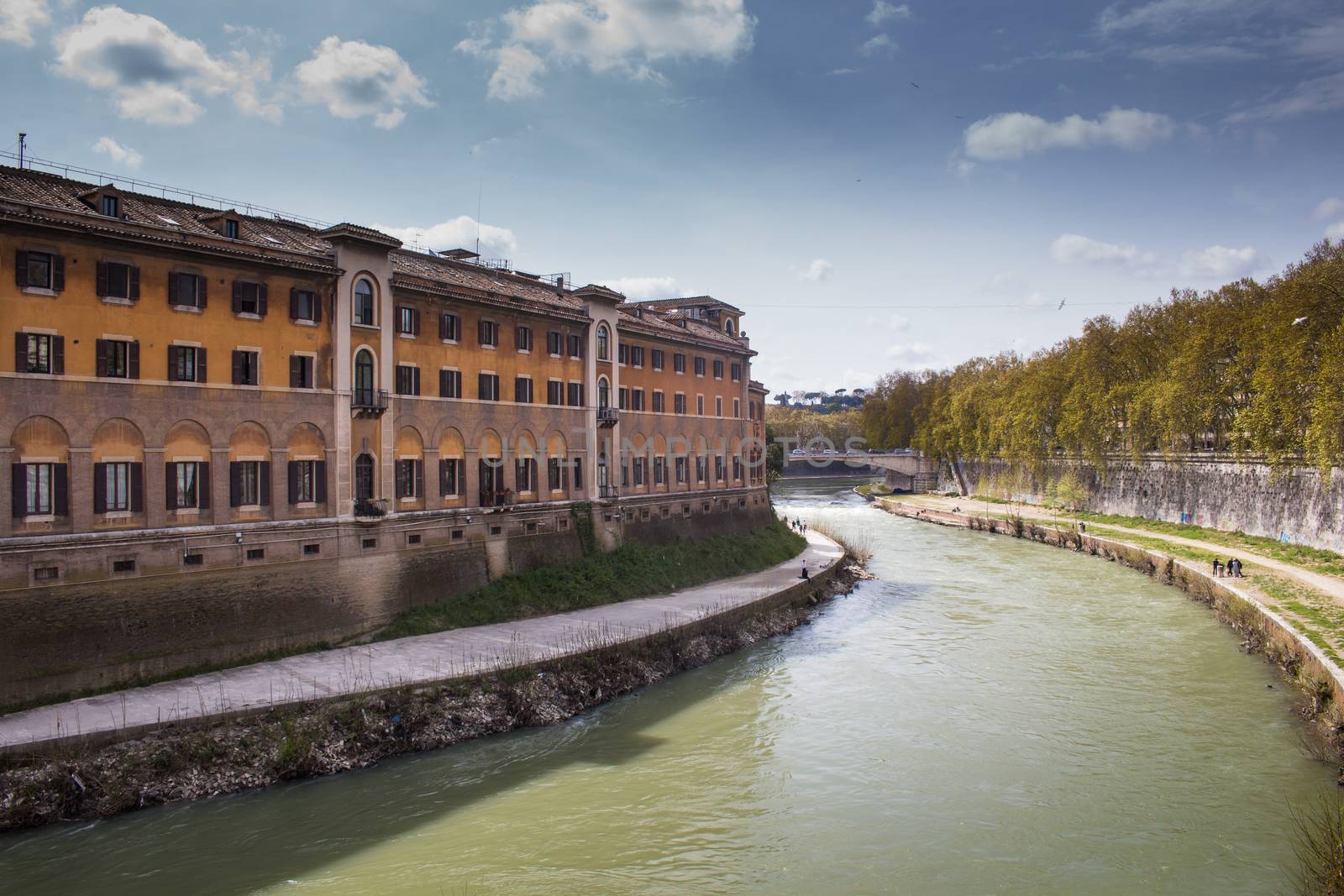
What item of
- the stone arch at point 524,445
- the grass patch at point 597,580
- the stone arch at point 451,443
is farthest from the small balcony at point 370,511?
the stone arch at point 524,445

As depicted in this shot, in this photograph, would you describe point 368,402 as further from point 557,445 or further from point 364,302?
point 557,445

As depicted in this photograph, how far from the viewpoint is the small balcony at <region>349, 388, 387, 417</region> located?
27.3 m

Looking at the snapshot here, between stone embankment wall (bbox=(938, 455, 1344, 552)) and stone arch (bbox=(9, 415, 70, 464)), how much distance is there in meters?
47.2

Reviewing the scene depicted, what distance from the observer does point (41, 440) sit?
21.0 meters

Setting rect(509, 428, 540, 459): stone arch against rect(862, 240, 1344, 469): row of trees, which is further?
rect(862, 240, 1344, 469): row of trees

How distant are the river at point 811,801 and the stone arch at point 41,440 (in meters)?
8.69

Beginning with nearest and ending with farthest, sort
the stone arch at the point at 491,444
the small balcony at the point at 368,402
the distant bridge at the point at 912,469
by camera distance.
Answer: the small balcony at the point at 368,402
the stone arch at the point at 491,444
the distant bridge at the point at 912,469

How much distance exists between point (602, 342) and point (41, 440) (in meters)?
21.5

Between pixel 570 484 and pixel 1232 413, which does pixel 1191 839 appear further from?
pixel 1232 413

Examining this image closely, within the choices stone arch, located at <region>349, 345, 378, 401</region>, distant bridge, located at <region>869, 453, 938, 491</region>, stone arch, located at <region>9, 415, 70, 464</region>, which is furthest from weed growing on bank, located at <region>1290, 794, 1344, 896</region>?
distant bridge, located at <region>869, 453, 938, 491</region>

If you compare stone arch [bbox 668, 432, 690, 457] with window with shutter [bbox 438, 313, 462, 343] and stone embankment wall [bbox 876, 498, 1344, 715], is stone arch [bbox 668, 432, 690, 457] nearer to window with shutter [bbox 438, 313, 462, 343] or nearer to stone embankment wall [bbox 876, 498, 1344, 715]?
window with shutter [bbox 438, 313, 462, 343]

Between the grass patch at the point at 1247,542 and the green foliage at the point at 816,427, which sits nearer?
the grass patch at the point at 1247,542

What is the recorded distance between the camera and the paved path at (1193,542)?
34.2 metres

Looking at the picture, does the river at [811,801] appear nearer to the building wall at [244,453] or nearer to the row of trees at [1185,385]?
the building wall at [244,453]
